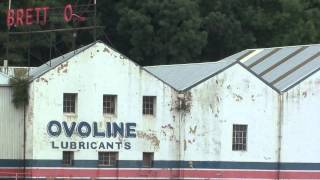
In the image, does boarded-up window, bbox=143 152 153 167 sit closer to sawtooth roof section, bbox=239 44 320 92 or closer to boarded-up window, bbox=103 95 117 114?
boarded-up window, bbox=103 95 117 114

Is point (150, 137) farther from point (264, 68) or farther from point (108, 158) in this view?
point (264, 68)

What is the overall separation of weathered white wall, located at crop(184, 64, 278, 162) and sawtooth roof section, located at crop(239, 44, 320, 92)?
54.6 inches

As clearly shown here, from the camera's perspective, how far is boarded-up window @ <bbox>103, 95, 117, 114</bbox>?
181ft

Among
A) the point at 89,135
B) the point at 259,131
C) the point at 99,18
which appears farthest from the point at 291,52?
the point at 99,18

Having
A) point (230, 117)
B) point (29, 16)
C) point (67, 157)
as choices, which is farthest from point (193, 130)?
point (29, 16)

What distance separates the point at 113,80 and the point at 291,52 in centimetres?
1647

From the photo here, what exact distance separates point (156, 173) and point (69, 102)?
731 cm

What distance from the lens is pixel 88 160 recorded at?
5441 centimetres

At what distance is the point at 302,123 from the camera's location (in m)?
58.8

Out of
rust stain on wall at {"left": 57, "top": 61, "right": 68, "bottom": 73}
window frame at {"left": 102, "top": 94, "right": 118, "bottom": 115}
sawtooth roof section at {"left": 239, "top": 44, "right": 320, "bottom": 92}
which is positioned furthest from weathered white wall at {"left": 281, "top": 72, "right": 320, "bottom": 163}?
rust stain on wall at {"left": 57, "top": 61, "right": 68, "bottom": 73}

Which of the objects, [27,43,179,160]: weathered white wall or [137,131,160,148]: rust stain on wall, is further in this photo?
[137,131,160,148]: rust stain on wall

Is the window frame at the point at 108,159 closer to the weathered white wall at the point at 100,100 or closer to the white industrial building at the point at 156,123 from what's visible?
the white industrial building at the point at 156,123

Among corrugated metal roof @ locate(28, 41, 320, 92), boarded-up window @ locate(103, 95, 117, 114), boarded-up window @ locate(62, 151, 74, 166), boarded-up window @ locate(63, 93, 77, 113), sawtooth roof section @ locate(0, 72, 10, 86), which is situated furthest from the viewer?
corrugated metal roof @ locate(28, 41, 320, 92)

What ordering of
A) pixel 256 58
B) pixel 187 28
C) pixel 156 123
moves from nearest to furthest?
Result: pixel 156 123, pixel 256 58, pixel 187 28
